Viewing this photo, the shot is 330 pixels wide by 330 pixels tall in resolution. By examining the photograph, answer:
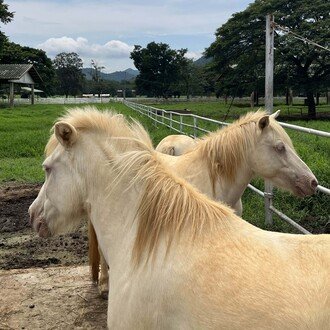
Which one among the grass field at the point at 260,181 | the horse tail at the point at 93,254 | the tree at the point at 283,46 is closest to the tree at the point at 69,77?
the tree at the point at 283,46

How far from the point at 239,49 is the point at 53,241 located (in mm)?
24732

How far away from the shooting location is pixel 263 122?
3.77 m

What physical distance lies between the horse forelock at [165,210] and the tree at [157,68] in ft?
224

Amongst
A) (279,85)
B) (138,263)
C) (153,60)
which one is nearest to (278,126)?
(138,263)

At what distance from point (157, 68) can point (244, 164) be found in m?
68.0

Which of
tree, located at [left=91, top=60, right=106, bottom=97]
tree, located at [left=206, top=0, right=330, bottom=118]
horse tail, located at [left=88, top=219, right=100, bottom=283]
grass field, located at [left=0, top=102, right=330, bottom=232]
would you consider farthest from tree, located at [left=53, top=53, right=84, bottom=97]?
Answer: horse tail, located at [left=88, top=219, right=100, bottom=283]

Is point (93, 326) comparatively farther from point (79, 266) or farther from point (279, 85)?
point (279, 85)

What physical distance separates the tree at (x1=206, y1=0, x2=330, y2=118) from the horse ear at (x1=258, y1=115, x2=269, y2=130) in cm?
2216

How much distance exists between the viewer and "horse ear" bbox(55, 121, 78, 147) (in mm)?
1921

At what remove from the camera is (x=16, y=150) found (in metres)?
12.4

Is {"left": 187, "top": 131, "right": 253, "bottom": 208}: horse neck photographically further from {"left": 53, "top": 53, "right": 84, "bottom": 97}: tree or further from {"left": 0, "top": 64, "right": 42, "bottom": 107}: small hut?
{"left": 53, "top": 53, "right": 84, "bottom": 97}: tree

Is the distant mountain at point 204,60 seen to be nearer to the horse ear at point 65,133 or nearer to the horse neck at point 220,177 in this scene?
the horse neck at point 220,177

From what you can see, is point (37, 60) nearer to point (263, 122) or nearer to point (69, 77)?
point (69, 77)

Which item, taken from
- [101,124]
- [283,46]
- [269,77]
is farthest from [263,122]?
[283,46]
